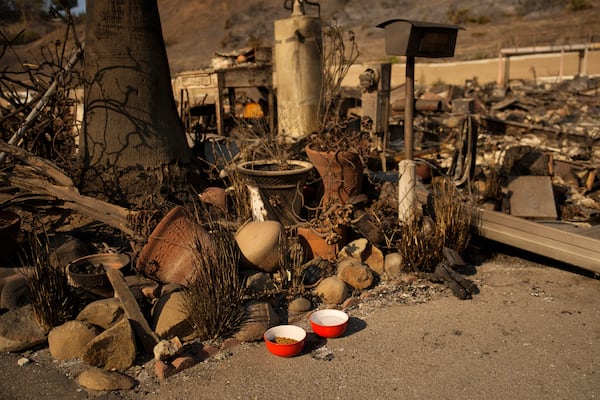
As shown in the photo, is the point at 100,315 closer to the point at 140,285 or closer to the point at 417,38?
the point at 140,285

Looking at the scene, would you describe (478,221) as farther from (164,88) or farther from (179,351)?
(164,88)

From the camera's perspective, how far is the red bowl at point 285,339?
3.43m

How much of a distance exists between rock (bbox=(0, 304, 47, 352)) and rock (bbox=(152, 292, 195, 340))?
80 centimetres

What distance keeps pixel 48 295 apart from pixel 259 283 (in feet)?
4.94

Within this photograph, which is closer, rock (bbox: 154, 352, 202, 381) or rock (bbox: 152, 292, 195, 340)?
rock (bbox: 154, 352, 202, 381)

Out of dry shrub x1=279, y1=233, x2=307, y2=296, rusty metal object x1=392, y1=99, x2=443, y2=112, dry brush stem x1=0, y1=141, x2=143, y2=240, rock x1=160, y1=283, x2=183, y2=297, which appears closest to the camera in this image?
rock x1=160, y1=283, x2=183, y2=297

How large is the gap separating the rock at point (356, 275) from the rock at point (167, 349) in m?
1.58

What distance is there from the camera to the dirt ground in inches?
123

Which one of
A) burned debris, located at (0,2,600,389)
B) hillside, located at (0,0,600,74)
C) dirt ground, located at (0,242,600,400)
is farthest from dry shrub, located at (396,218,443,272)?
hillside, located at (0,0,600,74)

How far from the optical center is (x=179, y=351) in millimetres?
3469

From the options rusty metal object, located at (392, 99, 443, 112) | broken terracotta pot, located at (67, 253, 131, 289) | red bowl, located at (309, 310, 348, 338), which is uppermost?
rusty metal object, located at (392, 99, 443, 112)

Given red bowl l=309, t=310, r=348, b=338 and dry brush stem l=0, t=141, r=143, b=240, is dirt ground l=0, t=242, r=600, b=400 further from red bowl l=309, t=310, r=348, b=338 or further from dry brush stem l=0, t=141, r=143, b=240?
dry brush stem l=0, t=141, r=143, b=240

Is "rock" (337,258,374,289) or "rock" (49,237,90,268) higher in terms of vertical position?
"rock" (49,237,90,268)

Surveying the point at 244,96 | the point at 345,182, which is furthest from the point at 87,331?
the point at 244,96
